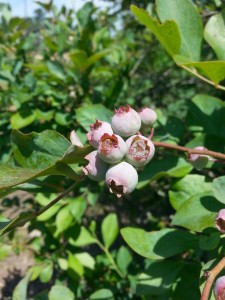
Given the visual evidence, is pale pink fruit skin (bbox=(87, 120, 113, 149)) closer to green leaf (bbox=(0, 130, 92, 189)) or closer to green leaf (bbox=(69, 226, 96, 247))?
green leaf (bbox=(0, 130, 92, 189))

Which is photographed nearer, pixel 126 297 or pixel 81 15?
pixel 126 297

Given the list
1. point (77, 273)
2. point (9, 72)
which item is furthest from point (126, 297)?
point (9, 72)

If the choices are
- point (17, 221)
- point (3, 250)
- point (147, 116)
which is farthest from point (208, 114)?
point (3, 250)

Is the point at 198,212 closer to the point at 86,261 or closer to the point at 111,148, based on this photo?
the point at 111,148

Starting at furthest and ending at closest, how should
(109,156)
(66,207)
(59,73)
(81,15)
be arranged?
(81,15) < (59,73) < (66,207) < (109,156)

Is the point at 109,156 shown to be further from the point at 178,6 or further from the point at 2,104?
the point at 2,104

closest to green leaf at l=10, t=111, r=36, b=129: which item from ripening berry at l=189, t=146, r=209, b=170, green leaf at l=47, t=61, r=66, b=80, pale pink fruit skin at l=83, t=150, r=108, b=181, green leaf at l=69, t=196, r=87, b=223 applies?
green leaf at l=47, t=61, r=66, b=80

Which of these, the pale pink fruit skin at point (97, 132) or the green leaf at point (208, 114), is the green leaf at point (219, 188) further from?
the green leaf at point (208, 114)
